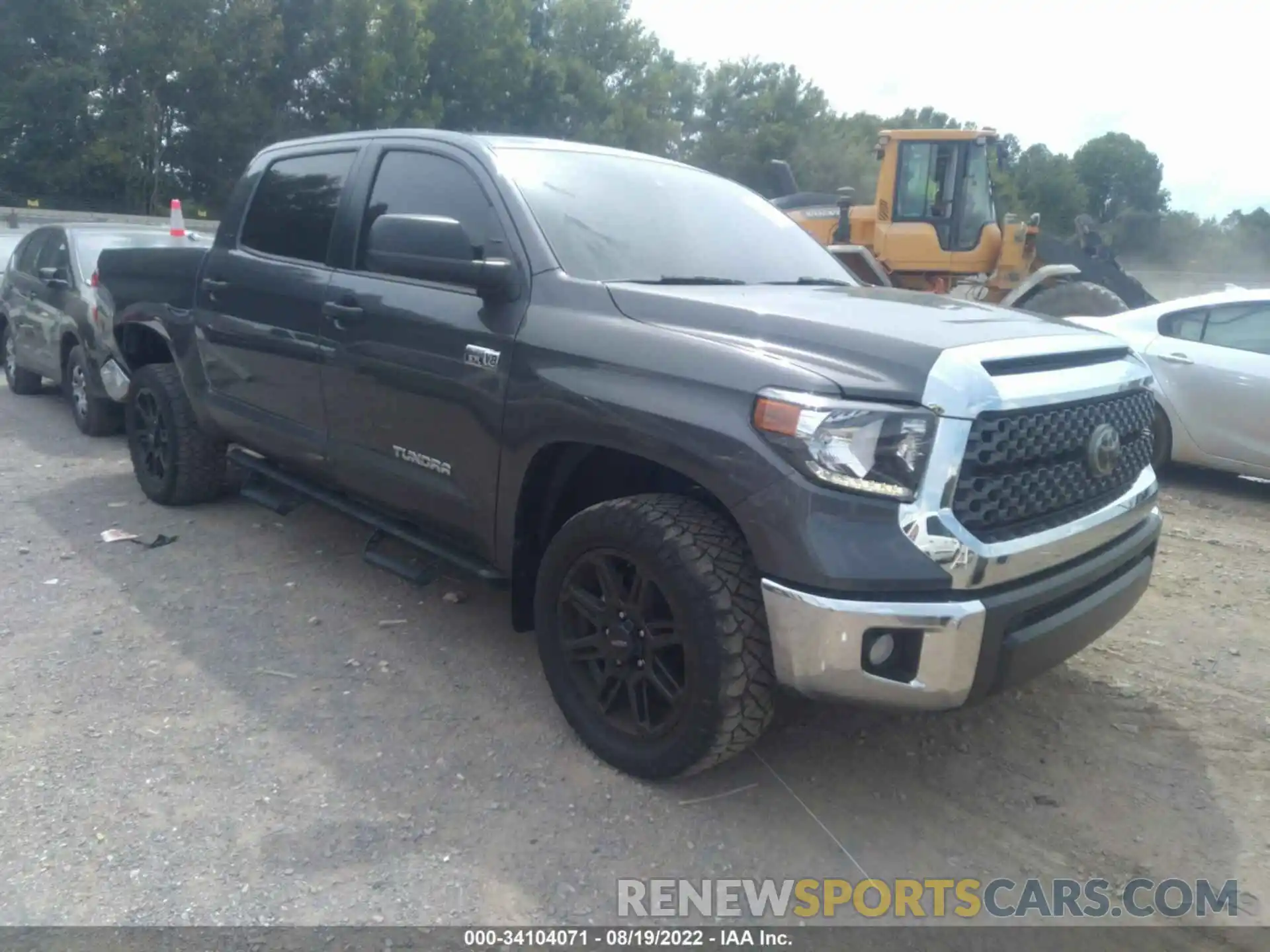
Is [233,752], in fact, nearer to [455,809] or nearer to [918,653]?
[455,809]

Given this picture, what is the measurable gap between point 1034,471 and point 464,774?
1914mm

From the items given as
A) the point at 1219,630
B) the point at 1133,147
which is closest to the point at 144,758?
the point at 1219,630

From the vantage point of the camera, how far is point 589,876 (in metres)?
2.75

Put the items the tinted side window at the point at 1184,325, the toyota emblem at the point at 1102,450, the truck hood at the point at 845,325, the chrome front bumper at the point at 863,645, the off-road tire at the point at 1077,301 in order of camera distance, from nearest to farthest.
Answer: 1. the chrome front bumper at the point at 863,645
2. the truck hood at the point at 845,325
3. the toyota emblem at the point at 1102,450
4. the tinted side window at the point at 1184,325
5. the off-road tire at the point at 1077,301

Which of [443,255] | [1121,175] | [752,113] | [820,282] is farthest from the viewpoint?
[1121,175]

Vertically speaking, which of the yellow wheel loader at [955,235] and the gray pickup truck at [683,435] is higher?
the yellow wheel loader at [955,235]

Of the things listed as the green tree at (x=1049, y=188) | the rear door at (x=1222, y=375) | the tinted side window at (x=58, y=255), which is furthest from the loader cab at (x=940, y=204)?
the green tree at (x=1049, y=188)

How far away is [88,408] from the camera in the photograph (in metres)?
7.66

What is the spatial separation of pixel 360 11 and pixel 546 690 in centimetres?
3524

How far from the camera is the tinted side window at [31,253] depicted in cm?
863

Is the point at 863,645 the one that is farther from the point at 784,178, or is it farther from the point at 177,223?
the point at 784,178

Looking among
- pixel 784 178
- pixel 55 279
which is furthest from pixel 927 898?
pixel 784 178

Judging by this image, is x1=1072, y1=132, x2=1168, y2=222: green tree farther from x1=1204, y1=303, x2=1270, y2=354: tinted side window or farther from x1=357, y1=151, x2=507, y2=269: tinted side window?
x1=357, y1=151, x2=507, y2=269: tinted side window

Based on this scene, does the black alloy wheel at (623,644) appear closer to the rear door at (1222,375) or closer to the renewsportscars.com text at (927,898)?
the renewsportscars.com text at (927,898)
